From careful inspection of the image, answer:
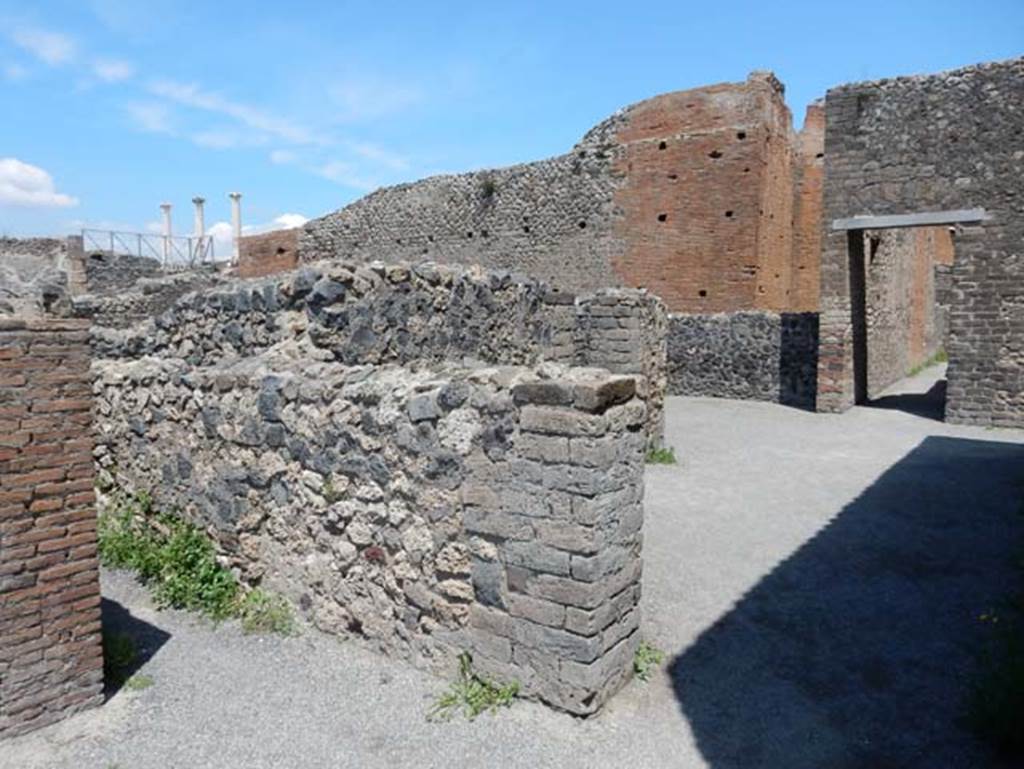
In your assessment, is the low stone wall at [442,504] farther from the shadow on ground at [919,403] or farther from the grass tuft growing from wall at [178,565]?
the shadow on ground at [919,403]

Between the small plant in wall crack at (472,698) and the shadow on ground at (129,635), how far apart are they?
1.80 metres

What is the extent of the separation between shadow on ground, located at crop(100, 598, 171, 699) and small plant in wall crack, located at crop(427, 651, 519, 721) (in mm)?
1797

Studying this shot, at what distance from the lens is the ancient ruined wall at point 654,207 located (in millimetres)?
16953

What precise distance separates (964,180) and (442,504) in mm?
12024

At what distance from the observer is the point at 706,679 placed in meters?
4.05

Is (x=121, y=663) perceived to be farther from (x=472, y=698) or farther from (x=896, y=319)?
(x=896, y=319)

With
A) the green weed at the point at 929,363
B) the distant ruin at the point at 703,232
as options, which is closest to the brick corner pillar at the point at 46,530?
the distant ruin at the point at 703,232

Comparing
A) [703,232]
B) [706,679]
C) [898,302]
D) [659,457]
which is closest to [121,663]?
[706,679]

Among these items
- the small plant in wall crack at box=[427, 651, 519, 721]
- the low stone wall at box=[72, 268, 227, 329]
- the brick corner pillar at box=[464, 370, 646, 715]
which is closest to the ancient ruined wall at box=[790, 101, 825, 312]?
the low stone wall at box=[72, 268, 227, 329]

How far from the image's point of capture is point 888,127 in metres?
12.8

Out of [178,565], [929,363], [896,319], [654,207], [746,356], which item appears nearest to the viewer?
[178,565]

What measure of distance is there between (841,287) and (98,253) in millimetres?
18752

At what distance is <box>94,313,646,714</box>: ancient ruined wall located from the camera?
11.7 feet

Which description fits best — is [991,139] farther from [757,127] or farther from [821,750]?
[821,750]
